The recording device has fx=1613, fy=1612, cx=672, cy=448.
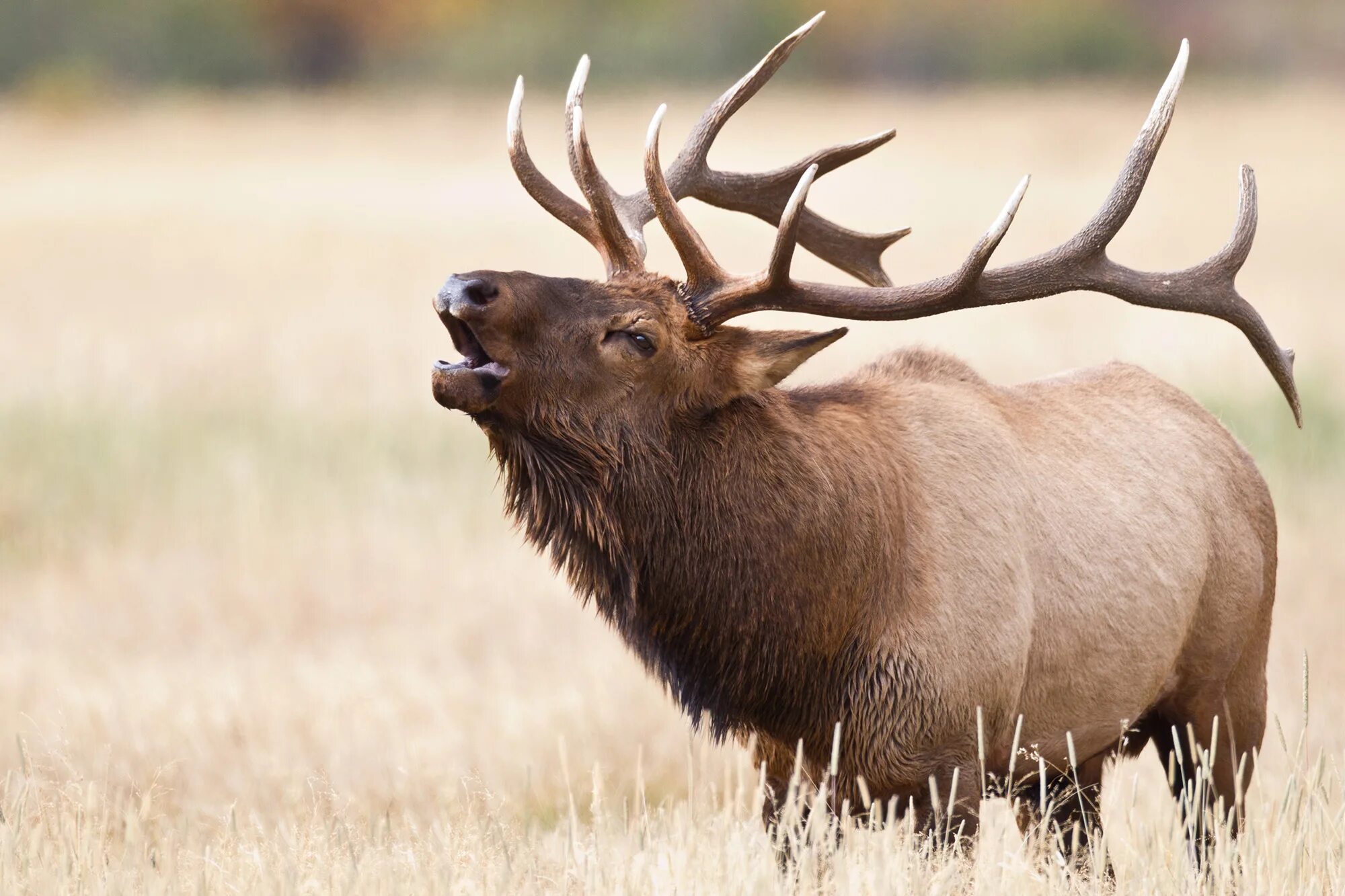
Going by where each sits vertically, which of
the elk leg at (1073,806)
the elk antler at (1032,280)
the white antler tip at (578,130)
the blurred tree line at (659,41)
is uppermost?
the blurred tree line at (659,41)

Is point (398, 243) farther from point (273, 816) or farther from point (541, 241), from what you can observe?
point (273, 816)

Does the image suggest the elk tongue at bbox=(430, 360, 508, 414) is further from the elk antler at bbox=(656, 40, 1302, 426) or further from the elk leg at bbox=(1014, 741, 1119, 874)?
the elk leg at bbox=(1014, 741, 1119, 874)

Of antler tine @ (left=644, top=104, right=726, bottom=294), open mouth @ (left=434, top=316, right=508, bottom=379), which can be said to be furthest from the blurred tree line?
open mouth @ (left=434, top=316, right=508, bottom=379)

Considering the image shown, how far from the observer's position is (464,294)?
154 inches

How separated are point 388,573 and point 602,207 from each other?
4984 mm

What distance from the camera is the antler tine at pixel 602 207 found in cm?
441

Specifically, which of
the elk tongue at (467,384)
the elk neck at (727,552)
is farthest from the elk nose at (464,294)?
the elk neck at (727,552)

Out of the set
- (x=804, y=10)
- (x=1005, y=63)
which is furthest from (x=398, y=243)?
(x=804, y=10)

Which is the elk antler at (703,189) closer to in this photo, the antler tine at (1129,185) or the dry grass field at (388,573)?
the antler tine at (1129,185)

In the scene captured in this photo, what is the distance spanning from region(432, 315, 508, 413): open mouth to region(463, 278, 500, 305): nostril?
0.07 meters

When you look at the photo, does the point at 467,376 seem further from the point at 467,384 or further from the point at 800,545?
the point at 800,545

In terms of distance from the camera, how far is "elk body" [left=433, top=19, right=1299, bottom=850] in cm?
415

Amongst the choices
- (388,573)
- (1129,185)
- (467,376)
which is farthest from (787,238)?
(388,573)

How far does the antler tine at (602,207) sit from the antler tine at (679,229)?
0.42ft
